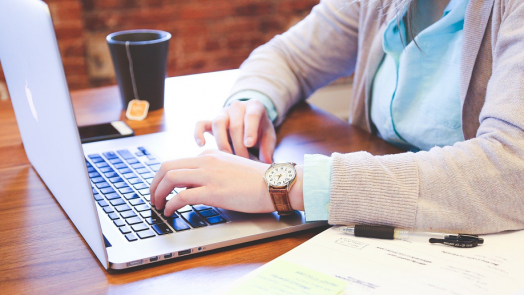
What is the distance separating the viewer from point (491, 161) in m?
0.66

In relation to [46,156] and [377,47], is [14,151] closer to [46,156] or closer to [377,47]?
[46,156]

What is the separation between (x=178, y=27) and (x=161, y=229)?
1902mm

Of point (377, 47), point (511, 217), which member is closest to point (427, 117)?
point (377, 47)

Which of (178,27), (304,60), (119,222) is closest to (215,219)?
(119,222)

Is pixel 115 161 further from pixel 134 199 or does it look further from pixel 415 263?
pixel 415 263

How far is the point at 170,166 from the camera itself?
710mm

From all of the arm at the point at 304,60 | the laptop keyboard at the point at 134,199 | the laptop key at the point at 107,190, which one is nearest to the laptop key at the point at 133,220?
the laptop keyboard at the point at 134,199

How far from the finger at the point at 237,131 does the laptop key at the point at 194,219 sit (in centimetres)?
22

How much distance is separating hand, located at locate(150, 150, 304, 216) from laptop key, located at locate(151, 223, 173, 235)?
23 mm

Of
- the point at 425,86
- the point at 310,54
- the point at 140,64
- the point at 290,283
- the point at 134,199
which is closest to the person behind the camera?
the point at 290,283

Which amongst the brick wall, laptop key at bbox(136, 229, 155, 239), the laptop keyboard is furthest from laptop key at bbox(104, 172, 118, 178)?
the brick wall

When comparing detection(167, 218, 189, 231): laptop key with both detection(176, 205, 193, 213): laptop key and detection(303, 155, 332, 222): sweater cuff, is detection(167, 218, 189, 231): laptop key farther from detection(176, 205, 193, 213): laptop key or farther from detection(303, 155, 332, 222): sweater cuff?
detection(303, 155, 332, 222): sweater cuff

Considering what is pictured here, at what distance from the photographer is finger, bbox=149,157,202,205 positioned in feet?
2.32

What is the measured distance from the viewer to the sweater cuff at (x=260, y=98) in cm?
104
